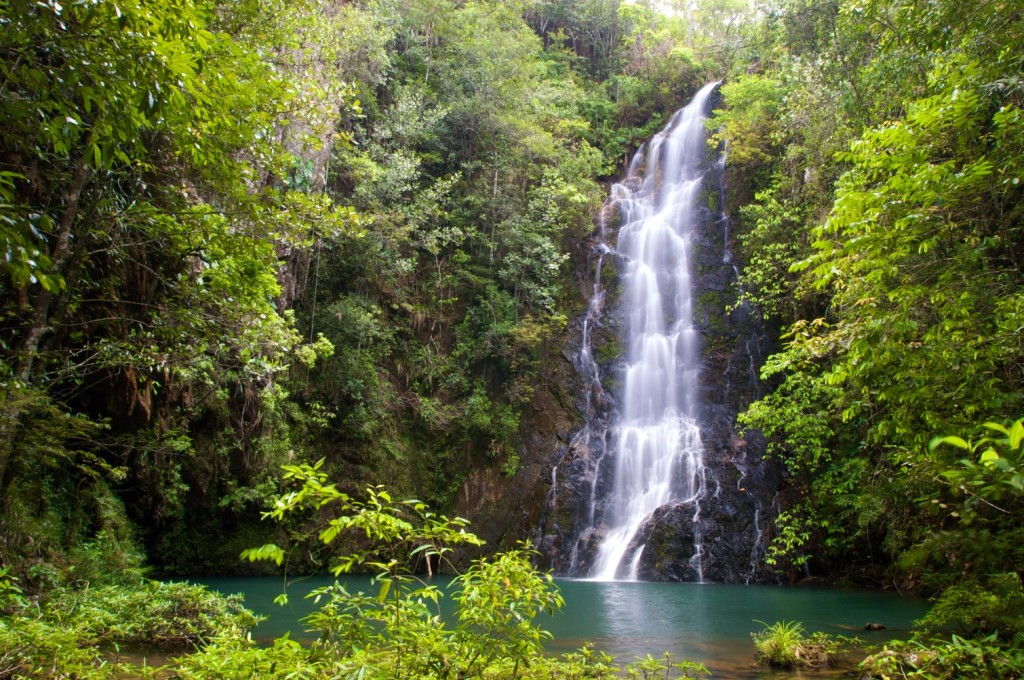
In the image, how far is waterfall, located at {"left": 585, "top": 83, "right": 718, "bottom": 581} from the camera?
15055 millimetres

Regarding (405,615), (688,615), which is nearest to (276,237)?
(405,615)

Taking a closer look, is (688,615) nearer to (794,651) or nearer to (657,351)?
A: (794,651)

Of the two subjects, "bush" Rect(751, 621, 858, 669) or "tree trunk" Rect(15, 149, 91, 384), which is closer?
"tree trunk" Rect(15, 149, 91, 384)

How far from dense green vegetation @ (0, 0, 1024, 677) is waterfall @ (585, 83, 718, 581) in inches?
68.0

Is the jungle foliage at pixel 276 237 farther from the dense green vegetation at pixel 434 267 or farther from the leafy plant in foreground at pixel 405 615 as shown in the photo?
the leafy plant in foreground at pixel 405 615

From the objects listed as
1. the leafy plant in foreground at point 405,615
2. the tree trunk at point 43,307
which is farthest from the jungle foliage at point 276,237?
the leafy plant in foreground at point 405,615

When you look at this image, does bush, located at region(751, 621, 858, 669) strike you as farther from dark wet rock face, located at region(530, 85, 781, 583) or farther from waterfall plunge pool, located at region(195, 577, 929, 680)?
dark wet rock face, located at region(530, 85, 781, 583)

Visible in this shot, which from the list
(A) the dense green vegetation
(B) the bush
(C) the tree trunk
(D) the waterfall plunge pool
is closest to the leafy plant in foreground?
(A) the dense green vegetation

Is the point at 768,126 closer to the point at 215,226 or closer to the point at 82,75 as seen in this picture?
the point at 215,226

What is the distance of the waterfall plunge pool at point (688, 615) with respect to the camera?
23.7 feet

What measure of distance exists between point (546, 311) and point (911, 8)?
43.2 ft

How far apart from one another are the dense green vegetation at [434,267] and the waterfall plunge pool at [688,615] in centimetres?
121

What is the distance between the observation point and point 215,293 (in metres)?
6.77

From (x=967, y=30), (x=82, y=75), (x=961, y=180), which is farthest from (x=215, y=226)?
(x=967, y=30)
